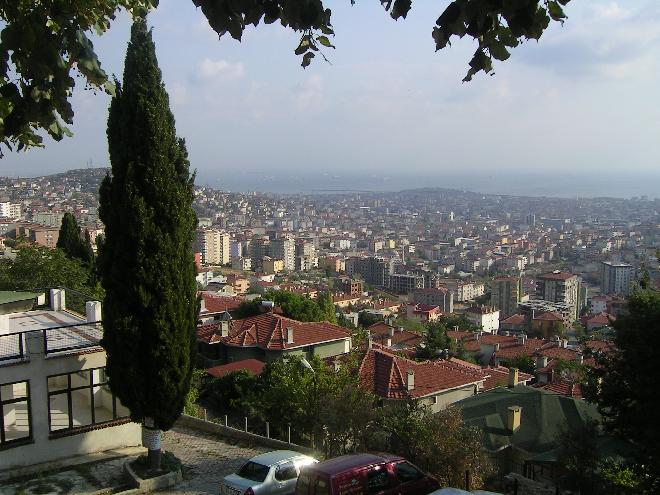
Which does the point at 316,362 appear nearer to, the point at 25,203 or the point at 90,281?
the point at 90,281

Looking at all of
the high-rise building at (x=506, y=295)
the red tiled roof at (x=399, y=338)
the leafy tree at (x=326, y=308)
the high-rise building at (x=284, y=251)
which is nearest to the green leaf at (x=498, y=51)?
the leafy tree at (x=326, y=308)

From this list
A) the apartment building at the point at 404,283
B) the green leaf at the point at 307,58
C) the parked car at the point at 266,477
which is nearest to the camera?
the green leaf at the point at 307,58

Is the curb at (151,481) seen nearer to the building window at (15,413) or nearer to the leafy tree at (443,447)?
the building window at (15,413)

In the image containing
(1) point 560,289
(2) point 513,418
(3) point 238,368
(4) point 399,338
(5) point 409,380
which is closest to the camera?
(2) point 513,418

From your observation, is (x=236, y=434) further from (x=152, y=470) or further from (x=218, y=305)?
(x=218, y=305)

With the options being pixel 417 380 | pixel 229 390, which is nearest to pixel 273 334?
pixel 417 380

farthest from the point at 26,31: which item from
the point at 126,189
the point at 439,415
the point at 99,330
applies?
the point at 99,330
